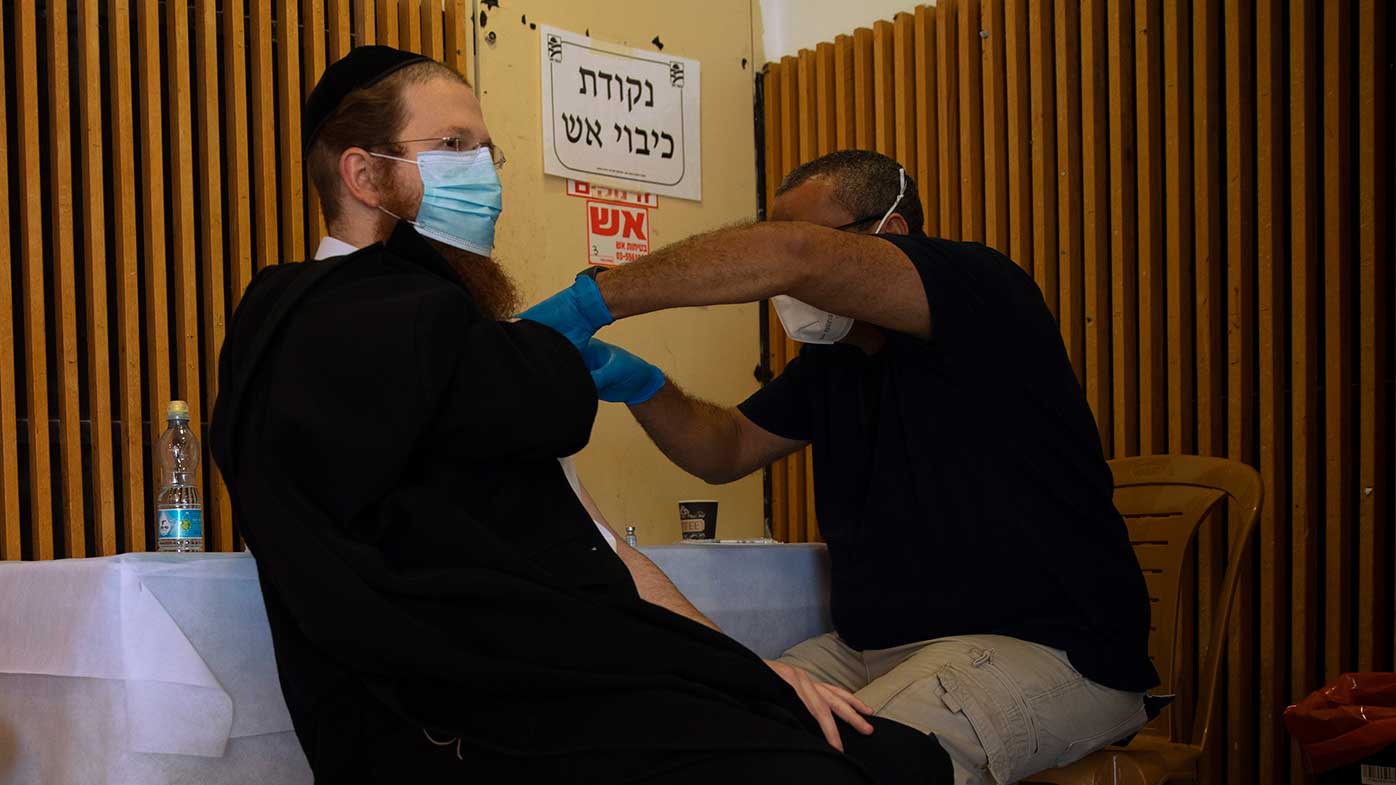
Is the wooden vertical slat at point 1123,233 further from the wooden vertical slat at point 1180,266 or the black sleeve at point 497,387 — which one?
the black sleeve at point 497,387

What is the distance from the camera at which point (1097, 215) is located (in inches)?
145

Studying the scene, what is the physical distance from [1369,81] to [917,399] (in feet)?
5.65

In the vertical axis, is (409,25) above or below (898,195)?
above

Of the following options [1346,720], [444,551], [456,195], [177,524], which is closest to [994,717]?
[444,551]

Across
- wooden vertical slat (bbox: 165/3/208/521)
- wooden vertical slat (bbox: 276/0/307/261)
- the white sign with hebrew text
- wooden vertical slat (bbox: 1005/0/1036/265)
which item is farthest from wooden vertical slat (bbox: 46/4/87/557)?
wooden vertical slat (bbox: 1005/0/1036/265)

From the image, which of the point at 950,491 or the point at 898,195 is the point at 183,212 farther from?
the point at 950,491

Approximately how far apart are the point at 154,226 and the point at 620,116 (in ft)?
5.00

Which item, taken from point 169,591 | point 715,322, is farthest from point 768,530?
point 169,591

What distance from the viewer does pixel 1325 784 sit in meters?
2.72

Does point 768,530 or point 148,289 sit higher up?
point 148,289

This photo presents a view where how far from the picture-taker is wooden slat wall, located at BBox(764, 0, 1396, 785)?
3209 millimetres

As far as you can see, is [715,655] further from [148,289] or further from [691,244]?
[148,289]

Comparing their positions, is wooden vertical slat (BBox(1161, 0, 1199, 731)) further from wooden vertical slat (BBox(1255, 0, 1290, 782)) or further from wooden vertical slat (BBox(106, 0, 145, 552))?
wooden vertical slat (BBox(106, 0, 145, 552))

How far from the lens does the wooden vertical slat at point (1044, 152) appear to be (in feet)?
12.4
